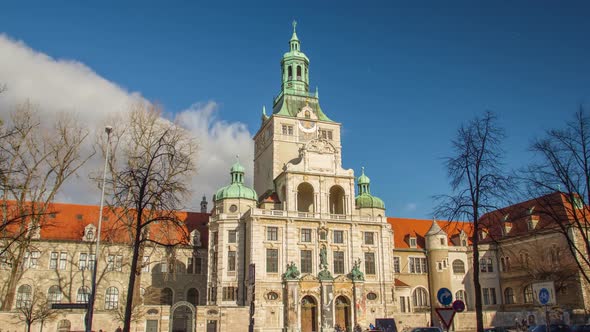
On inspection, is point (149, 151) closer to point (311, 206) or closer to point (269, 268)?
point (269, 268)

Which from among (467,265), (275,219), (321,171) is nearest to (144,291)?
(275,219)

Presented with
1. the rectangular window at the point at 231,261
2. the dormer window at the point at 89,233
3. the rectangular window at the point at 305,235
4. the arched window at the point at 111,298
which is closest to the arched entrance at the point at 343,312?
the rectangular window at the point at 305,235

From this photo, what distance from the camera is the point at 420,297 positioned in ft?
189

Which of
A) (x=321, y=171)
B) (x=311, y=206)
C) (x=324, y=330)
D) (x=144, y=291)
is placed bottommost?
(x=324, y=330)

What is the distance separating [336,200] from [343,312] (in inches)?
506

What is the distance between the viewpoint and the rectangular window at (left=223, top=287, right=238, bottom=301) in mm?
48125

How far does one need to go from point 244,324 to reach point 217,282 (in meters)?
6.16

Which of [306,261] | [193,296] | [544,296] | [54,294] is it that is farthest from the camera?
[193,296]

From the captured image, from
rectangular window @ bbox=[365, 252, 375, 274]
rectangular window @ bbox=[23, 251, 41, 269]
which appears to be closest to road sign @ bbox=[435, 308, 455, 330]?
rectangular window @ bbox=[365, 252, 375, 274]

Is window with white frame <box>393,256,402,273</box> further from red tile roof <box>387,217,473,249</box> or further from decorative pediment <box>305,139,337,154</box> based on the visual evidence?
decorative pediment <box>305,139,337,154</box>

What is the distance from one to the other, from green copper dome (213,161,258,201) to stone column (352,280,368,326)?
44.0ft

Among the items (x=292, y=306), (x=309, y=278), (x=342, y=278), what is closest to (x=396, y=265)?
(x=342, y=278)

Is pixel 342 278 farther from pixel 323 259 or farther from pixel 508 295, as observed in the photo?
pixel 508 295

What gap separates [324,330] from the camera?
46438mm
